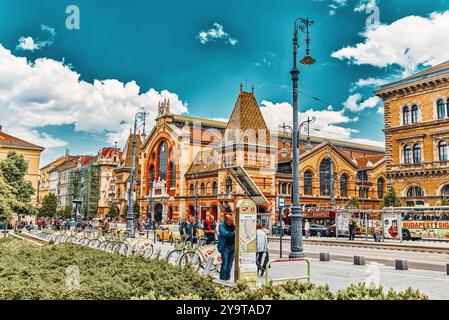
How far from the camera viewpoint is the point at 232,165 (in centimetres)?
5412

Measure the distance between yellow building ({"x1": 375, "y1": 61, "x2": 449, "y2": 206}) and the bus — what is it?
698 cm

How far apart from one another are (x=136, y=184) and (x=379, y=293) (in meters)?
77.4

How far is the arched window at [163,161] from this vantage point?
237 feet

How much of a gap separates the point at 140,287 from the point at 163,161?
65951 millimetres

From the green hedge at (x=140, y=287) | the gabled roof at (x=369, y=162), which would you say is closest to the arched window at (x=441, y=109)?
the gabled roof at (x=369, y=162)

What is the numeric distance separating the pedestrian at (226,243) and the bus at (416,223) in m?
27.8

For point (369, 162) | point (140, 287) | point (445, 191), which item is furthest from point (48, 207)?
point (140, 287)

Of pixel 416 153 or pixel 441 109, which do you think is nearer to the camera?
pixel 441 109

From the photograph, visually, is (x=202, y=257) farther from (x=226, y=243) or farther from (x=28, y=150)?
(x=28, y=150)

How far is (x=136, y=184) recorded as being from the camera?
8100 centimetres

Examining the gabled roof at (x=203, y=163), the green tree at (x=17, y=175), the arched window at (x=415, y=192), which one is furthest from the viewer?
the gabled roof at (x=203, y=163)

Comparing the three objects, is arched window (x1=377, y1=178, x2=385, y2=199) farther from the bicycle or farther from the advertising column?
the advertising column

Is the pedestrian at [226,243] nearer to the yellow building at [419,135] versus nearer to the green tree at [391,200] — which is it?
the yellow building at [419,135]

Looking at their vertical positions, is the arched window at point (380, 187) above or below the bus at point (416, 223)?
above
